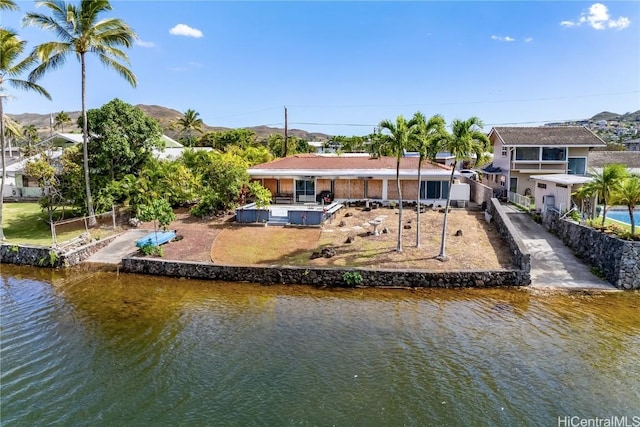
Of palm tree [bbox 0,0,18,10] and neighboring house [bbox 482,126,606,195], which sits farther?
neighboring house [bbox 482,126,606,195]

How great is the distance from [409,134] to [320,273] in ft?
25.5

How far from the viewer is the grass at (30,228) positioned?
24.7m

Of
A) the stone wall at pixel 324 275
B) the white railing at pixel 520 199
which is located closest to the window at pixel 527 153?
the white railing at pixel 520 199

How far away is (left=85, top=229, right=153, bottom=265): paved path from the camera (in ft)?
73.1

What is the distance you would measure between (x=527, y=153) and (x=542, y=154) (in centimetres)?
114

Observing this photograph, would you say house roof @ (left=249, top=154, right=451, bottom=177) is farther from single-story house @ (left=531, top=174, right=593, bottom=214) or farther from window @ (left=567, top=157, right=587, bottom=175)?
window @ (left=567, top=157, right=587, bottom=175)

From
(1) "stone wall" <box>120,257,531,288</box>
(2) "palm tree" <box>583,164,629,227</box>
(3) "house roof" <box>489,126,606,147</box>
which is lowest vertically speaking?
(1) "stone wall" <box>120,257,531,288</box>

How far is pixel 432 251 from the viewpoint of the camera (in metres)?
21.0

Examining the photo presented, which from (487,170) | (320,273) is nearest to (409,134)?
(320,273)

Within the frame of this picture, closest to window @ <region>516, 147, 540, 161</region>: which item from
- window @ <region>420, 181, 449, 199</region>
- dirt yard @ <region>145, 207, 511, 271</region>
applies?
window @ <region>420, 181, 449, 199</region>

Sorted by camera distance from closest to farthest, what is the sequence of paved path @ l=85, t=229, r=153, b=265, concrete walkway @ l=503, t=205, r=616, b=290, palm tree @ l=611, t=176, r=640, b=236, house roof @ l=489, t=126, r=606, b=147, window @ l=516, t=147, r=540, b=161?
concrete walkway @ l=503, t=205, r=616, b=290 < palm tree @ l=611, t=176, r=640, b=236 < paved path @ l=85, t=229, r=153, b=265 < house roof @ l=489, t=126, r=606, b=147 < window @ l=516, t=147, r=540, b=161

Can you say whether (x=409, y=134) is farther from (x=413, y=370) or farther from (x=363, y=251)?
(x=413, y=370)

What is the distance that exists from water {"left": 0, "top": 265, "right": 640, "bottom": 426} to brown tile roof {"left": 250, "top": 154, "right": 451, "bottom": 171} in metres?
16.9

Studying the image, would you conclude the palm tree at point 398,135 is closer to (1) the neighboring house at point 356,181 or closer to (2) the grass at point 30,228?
(1) the neighboring house at point 356,181
